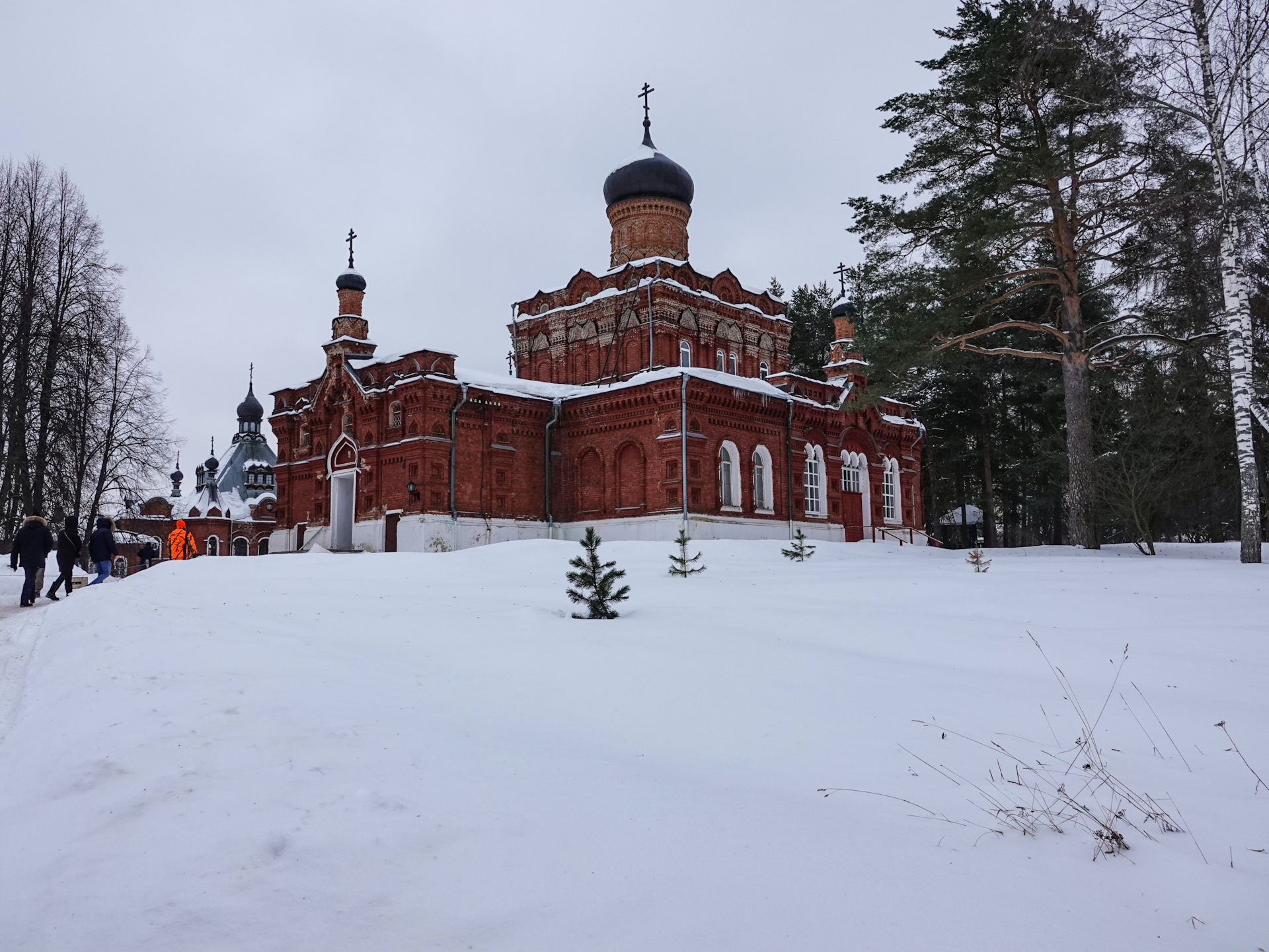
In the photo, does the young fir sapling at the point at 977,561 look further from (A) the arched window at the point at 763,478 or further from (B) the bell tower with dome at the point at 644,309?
(B) the bell tower with dome at the point at 644,309

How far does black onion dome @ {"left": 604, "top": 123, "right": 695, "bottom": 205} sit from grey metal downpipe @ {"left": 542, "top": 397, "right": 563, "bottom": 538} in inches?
345

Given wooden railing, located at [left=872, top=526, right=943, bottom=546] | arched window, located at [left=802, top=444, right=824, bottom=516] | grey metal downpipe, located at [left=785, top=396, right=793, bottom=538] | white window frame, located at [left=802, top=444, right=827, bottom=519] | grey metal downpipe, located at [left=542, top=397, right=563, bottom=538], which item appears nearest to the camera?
grey metal downpipe, located at [left=785, top=396, right=793, bottom=538]

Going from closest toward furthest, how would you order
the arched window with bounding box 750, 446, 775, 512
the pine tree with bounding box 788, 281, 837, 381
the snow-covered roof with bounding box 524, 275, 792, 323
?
the arched window with bounding box 750, 446, 775, 512, the snow-covered roof with bounding box 524, 275, 792, 323, the pine tree with bounding box 788, 281, 837, 381

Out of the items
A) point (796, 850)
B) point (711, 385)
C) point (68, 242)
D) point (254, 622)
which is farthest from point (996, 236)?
point (68, 242)

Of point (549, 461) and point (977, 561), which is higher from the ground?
point (549, 461)

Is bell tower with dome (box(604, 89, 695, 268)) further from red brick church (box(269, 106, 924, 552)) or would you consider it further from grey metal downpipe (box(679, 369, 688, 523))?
grey metal downpipe (box(679, 369, 688, 523))

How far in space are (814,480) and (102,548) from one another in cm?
1994

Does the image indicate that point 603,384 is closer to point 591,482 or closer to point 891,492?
point 591,482

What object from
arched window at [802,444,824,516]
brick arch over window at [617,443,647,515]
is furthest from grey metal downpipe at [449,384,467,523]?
arched window at [802,444,824,516]

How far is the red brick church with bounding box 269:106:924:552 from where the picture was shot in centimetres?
2422

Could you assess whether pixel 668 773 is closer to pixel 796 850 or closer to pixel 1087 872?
pixel 796 850

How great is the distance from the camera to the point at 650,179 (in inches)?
1184

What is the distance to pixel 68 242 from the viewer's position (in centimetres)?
2303

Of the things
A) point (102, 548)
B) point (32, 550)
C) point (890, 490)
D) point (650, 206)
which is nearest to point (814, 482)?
point (890, 490)
